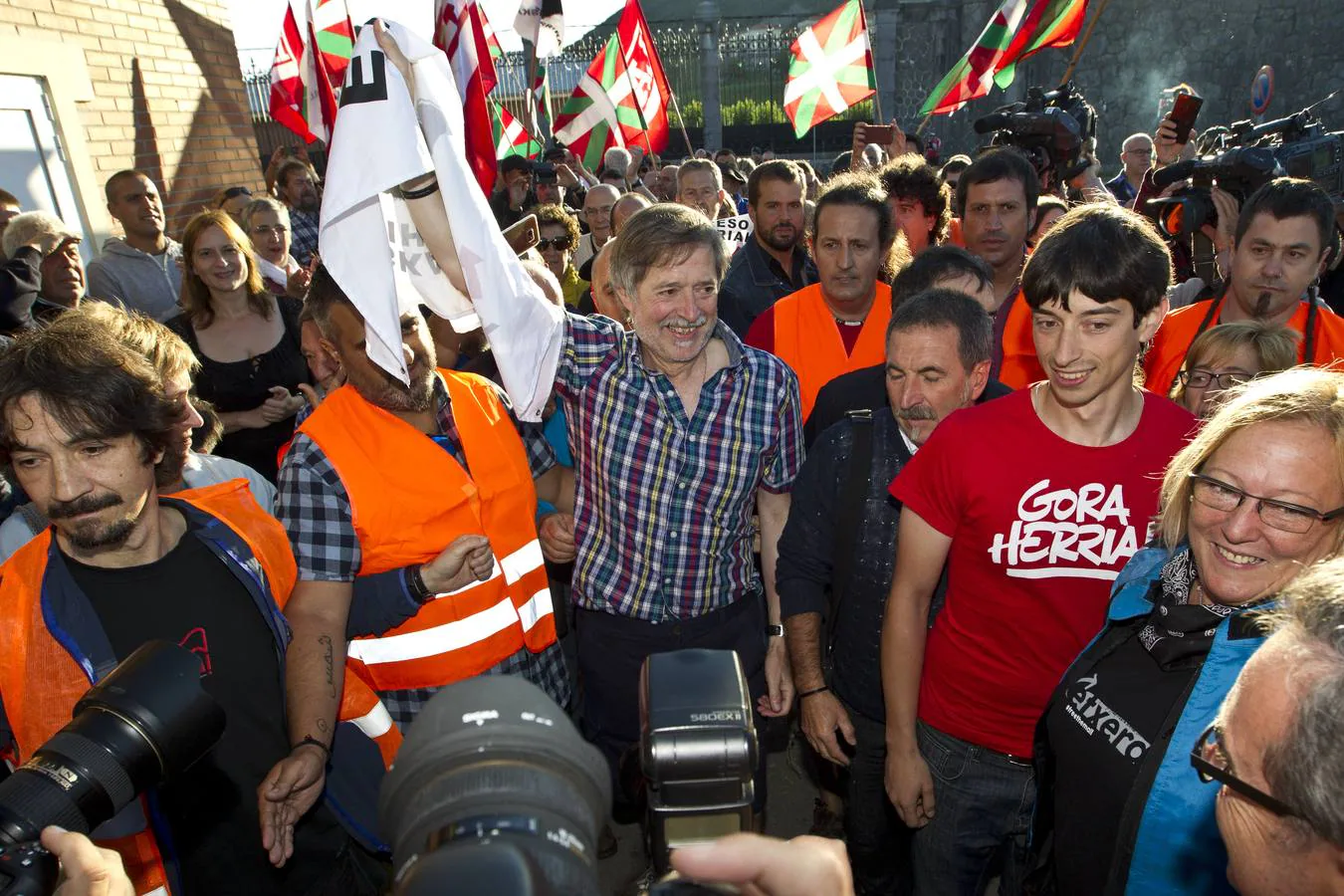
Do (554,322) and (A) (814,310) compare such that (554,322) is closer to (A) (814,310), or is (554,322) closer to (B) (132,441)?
(B) (132,441)

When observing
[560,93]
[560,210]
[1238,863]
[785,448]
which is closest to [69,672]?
[785,448]

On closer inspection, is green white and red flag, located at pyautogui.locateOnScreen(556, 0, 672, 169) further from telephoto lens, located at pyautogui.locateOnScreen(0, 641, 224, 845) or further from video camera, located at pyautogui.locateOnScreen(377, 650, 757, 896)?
video camera, located at pyautogui.locateOnScreen(377, 650, 757, 896)

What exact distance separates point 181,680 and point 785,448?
5.39ft

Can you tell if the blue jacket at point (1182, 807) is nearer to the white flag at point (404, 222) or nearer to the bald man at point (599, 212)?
the white flag at point (404, 222)

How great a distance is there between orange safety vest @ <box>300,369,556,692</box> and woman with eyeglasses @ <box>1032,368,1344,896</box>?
4.47 feet

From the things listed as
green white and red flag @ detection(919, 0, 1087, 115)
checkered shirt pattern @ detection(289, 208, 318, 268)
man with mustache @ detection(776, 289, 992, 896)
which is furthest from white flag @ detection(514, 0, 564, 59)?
man with mustache @ detection(776, 289, 992, 896)

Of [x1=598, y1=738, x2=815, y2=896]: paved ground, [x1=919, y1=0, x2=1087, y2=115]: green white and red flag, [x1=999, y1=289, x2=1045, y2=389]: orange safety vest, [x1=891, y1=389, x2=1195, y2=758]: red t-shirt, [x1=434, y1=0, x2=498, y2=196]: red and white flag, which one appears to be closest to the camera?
[x1=891, y1=389, x2=1195, y2=758]: red t-shirt

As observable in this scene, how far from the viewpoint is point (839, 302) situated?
367cm

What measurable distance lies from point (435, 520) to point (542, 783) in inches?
60.0

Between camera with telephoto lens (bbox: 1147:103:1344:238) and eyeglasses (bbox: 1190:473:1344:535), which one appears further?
camera with telephoto lens (bbox: 1147:103:1344:238)

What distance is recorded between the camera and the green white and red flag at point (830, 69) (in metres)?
7.52

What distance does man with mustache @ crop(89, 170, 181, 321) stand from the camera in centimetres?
504

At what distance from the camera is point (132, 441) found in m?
1.96

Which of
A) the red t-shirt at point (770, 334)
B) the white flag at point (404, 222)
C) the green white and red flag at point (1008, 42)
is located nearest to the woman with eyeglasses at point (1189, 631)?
the white flag at point (404, 222)
